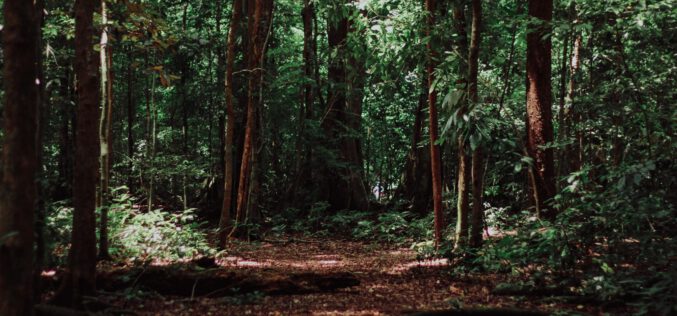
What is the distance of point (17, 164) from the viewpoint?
4020 millimetres

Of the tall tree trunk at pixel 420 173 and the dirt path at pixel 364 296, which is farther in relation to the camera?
the tall tree trunk at pixel 420 173

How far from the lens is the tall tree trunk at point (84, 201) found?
5.80 m

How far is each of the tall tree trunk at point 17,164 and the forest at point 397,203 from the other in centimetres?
1

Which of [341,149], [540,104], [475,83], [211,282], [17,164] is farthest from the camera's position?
[341,149]

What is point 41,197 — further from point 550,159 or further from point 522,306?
point 550,159

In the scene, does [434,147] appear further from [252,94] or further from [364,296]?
[252,94]

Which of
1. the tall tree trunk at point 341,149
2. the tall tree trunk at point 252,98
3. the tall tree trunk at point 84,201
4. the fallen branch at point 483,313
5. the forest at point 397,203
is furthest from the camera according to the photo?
the tall tree trunk at point 341,149

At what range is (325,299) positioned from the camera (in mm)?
7074

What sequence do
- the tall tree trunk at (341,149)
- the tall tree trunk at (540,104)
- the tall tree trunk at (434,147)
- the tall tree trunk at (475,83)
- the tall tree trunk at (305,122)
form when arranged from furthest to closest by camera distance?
1. the tall tree trunk at (341,149)
2. the tall tree trunk at (305,122)
3. the tall tree trunk at (434,147)
4. the tall tree trunk at (540,104)
5. the tall tree trunk at (475,83)

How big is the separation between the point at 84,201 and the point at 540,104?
7.63m

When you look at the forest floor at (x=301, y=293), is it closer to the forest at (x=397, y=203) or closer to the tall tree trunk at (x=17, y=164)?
the forest at (x=397, y=203)

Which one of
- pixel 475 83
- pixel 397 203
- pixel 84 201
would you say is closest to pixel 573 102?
pixel 475 83

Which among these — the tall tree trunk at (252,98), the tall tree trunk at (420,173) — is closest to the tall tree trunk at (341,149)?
the tall tree trunk at (420,173)

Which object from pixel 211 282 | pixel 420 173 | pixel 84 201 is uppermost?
pixel 420 173
